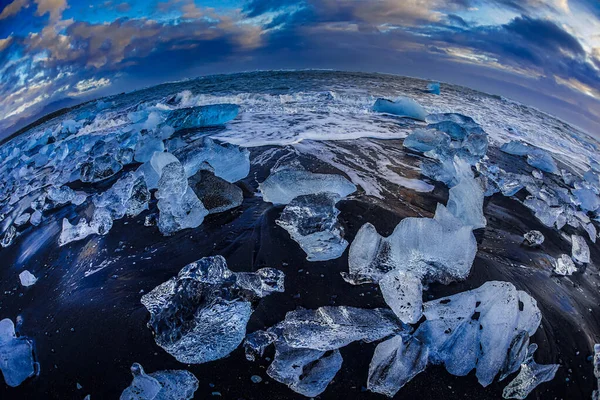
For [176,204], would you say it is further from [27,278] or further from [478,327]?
[478,327]

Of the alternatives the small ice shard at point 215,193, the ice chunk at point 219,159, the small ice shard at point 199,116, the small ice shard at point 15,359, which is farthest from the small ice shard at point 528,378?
the small ice shard at point 199,116

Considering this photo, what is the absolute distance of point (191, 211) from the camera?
2145 millimetres

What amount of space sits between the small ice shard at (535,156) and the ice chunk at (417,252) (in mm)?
3758

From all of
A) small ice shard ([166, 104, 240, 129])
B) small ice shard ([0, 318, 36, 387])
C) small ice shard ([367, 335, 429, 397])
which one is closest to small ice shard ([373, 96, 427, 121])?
small ice shard ([166, 104, 240, 129])

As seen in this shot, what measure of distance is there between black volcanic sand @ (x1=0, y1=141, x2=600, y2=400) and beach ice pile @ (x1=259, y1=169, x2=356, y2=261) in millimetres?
73

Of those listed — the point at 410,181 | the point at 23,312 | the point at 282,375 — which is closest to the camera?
the point at 282,375

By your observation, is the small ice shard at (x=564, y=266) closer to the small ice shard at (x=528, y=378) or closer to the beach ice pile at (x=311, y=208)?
the small ice shard at (x=528, y=378)

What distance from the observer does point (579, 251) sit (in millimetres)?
2209

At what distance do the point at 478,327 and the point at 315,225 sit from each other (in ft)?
3.40

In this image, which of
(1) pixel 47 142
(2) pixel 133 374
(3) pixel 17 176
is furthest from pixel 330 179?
(1) pixel 47 142

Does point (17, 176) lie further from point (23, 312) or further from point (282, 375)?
point (282, 375)

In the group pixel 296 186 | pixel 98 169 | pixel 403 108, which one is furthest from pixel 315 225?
pixel 403 108

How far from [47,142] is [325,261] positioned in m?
8.28

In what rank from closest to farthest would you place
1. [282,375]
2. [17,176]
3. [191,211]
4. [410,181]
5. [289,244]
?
[282,375] → [289,244] → [191,211] → [410,181] → [17,176]
